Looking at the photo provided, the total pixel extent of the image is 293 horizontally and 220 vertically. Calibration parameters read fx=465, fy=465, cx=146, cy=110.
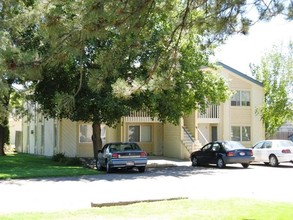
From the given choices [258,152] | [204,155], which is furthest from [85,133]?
[258,152]

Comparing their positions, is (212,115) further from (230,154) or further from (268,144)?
(230,154)

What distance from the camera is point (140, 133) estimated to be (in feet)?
116

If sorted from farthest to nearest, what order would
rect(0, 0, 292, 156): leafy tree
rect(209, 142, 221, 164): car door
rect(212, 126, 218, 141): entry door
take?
rect(212, 126, 218, 141): entry door < rect(209, 142, 221, 164): car door < rect(0, 0, 292, 156): leafy tree

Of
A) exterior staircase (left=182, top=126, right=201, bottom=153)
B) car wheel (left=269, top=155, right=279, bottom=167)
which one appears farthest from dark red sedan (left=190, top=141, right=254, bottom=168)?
exterior staircase (left=182, top=126, right=201, bottom=153)

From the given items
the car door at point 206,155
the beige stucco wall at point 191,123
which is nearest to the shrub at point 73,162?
the car door at point 206,155

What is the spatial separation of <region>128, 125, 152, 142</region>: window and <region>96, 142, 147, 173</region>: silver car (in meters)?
12.4

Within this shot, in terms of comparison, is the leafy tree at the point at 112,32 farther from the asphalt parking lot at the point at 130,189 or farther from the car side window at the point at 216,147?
the car side window at the point at 216,147

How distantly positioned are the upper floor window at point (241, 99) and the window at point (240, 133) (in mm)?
1865

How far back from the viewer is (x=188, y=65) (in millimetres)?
24438

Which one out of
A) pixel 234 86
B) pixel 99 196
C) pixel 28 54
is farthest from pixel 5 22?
pixel 234 86

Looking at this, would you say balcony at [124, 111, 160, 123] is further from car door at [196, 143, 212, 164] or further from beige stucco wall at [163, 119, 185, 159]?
car door at [196, 143, 212, 164]

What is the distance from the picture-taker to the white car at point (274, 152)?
25266mm

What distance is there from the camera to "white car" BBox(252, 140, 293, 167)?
2527cm

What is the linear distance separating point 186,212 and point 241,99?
27495mm
